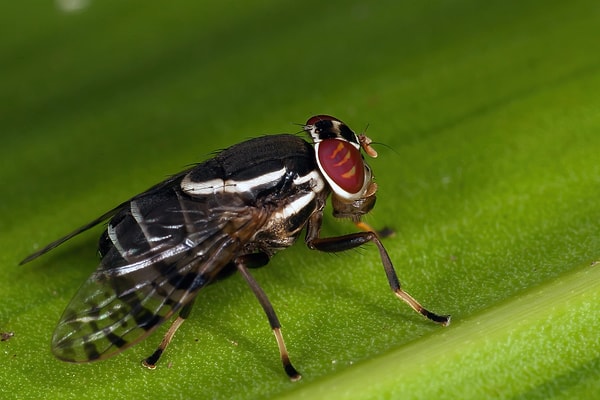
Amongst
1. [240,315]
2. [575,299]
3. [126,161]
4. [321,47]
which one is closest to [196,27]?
[321,47]

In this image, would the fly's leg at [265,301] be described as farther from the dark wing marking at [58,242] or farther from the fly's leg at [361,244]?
the dark wing marking at [58,242]

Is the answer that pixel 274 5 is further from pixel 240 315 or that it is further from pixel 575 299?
pixel 575 299

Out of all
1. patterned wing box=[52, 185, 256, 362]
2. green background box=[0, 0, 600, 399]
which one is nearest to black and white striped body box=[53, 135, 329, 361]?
patterned wing box=[52, 185, 256, 362]

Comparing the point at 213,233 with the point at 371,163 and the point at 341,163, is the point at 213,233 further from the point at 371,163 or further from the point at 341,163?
the point at 371,163

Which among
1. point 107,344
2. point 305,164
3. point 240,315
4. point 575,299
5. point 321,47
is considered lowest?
point 575,299

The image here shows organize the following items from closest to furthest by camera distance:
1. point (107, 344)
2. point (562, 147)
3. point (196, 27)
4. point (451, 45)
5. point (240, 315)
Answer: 1. point (107, 344)
2. point (240, 315)
3. point (562, 147)
4. point (451, 45)
5. point (196, 27)

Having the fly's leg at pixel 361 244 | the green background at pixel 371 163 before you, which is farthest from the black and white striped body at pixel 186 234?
the green background at pixel 371 163
